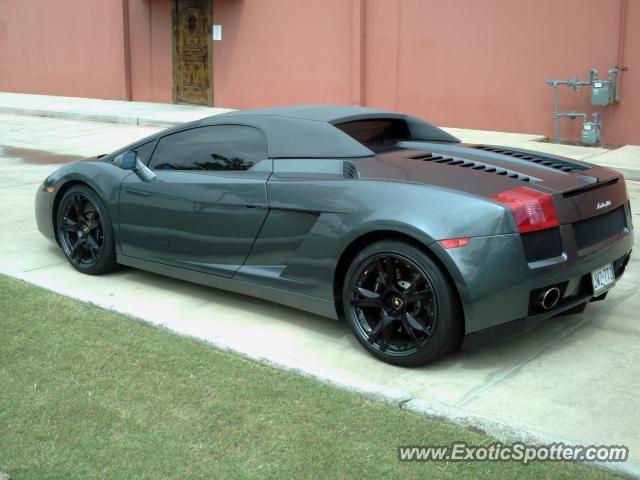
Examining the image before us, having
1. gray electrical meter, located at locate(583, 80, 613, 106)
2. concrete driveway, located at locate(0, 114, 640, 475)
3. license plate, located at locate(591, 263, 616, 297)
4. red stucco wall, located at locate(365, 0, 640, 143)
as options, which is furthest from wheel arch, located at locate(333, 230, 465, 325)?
red stucco wall, located at locate(365, 0, 640, 143)

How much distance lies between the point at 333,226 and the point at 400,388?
1.00 metres

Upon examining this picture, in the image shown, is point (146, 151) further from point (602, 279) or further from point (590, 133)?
point (590, 133)

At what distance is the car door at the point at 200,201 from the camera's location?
514 centimetres

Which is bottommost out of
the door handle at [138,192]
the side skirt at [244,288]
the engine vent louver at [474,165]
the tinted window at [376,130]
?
the side skirt at [244,288]

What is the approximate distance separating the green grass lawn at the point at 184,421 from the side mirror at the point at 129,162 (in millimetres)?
1404

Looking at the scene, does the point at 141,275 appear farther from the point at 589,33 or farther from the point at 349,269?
the point at 589,33

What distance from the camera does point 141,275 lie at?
6.23m

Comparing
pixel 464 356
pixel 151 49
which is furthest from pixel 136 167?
pixel 151 49

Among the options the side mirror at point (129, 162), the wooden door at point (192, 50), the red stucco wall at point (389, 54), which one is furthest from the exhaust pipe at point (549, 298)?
the wooden door at point (192, 50)

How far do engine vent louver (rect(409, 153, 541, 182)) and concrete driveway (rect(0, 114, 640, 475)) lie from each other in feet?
3.17

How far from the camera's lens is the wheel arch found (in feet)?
13.7

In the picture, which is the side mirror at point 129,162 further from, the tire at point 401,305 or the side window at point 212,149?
the tire at point 401,305

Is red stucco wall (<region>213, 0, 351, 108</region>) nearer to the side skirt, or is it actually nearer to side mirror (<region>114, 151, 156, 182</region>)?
side mirror (<region>114, 151, 156, 182</region>)

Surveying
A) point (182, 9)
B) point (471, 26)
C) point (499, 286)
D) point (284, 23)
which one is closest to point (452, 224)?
point (499, 286)
